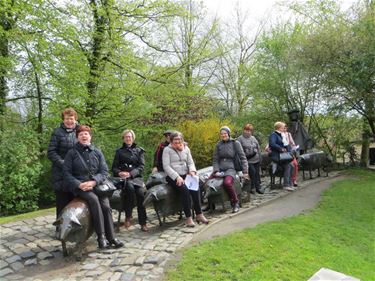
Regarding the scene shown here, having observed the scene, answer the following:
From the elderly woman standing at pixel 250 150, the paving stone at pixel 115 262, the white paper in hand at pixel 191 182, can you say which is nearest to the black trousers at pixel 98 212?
the paving stone at pixel 115 262

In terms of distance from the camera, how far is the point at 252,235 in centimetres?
534

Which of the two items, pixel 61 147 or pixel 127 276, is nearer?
pixel 127 276

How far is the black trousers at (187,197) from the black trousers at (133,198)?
57cm

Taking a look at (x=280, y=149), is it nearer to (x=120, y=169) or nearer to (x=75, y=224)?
(x=120, y=169)

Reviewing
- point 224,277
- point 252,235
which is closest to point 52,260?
point 224,277

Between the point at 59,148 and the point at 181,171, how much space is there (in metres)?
2.08

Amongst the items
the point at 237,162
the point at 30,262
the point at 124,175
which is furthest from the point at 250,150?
the point at 30,262

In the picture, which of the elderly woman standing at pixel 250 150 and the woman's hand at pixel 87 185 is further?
the elderly woman standing at pixel 250 150

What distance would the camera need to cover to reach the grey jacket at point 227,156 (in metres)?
7.05

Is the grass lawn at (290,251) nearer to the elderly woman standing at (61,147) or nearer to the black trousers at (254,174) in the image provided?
the black trousers at (254,174)

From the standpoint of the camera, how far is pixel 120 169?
637 cm

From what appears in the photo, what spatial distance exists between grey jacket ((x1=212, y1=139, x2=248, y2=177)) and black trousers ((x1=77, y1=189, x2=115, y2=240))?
8.94 ft

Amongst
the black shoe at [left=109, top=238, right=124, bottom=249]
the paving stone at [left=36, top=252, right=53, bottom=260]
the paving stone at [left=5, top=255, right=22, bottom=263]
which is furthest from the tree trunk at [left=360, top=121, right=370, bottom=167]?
the paving stone at [left=5, top=255, right=22, bottom=263]

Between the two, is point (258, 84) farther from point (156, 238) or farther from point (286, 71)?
point (156, 238)
